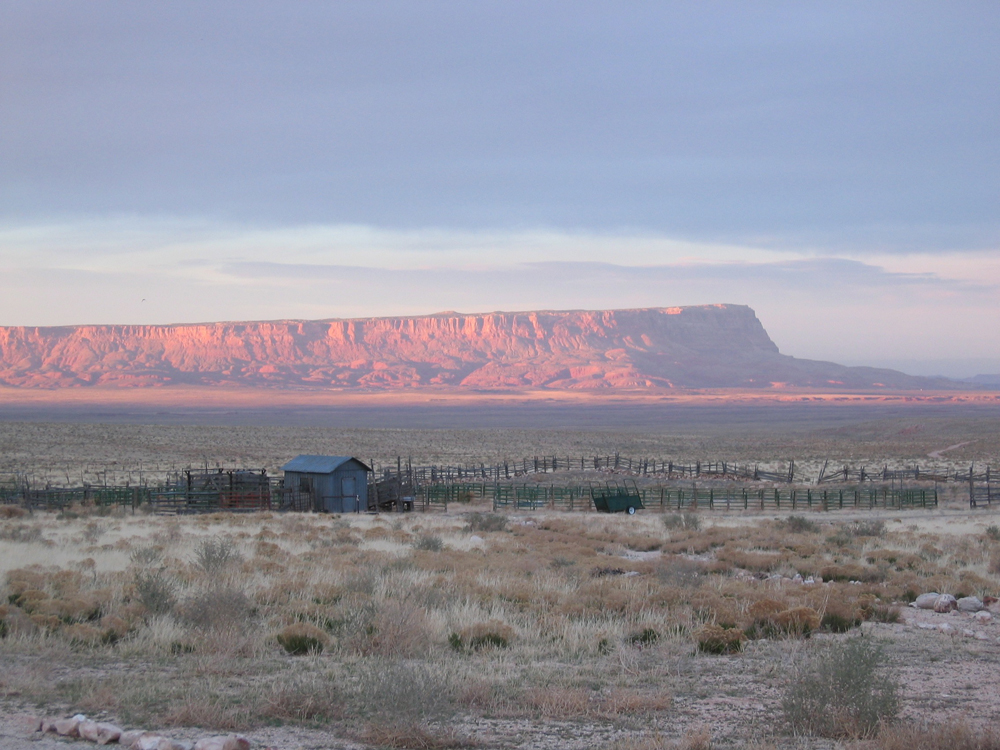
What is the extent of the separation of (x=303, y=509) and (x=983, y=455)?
51.9 m

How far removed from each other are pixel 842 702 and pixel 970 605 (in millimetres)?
6773

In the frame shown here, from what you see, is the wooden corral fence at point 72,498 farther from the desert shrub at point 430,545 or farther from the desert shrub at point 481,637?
the desert shrub at point 481,637

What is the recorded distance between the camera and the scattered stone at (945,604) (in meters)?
11.5

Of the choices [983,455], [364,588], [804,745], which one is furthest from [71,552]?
[983,455]

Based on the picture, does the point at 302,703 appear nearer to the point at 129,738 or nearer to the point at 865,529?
the point at 129,738

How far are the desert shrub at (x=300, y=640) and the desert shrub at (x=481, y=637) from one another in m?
1.31

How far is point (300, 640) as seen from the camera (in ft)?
28.0

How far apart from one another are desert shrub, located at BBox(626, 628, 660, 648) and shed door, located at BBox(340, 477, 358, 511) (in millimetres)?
23174

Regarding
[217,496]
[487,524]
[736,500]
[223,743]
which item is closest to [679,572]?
[223,743]

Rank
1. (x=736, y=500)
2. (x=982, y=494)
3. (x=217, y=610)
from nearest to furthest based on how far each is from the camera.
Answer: (x=217, y=610) → (x=736, y=500) → (x=982, y=494)

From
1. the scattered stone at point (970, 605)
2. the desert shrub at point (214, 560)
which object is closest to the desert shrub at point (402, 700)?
the desert shrub at point (214, 560)

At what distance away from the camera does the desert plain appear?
6152 mm

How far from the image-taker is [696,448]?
244 ft

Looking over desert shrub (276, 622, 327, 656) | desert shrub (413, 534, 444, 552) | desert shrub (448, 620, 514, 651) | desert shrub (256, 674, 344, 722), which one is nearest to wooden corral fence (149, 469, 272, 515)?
desert shrub (413, 534, 444, 552)
